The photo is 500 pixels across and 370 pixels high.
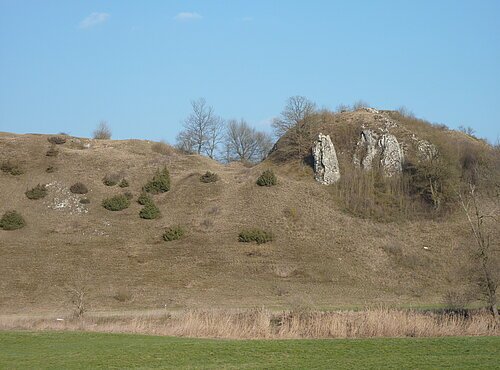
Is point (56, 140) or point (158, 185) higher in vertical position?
point (56, 140)

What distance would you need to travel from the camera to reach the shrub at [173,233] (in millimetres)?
54062

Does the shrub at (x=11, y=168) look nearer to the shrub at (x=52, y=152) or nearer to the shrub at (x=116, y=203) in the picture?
the shrub at (x=52, y=152)

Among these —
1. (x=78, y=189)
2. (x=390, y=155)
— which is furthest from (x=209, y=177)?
(x=390, y=155)

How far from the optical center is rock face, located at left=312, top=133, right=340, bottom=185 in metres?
65.6

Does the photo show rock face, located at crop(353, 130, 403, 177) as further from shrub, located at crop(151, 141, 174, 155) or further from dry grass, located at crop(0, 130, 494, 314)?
shrub, located at crop(151, 141, 174, 155)

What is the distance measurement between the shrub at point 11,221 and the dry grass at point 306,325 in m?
29.1

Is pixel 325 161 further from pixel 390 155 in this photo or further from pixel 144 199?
pixel 144 199

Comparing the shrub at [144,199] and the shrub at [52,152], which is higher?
the shrub at [52,152]

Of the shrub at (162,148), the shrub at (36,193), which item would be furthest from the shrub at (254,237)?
the shrub at (162,148)

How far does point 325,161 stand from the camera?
2603 inches

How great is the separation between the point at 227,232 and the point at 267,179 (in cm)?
1024

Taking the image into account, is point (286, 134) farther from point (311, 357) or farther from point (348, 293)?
point (311, 357)

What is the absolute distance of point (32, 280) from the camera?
43500 millimetres

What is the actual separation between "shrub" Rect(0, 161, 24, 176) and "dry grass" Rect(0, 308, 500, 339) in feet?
137
